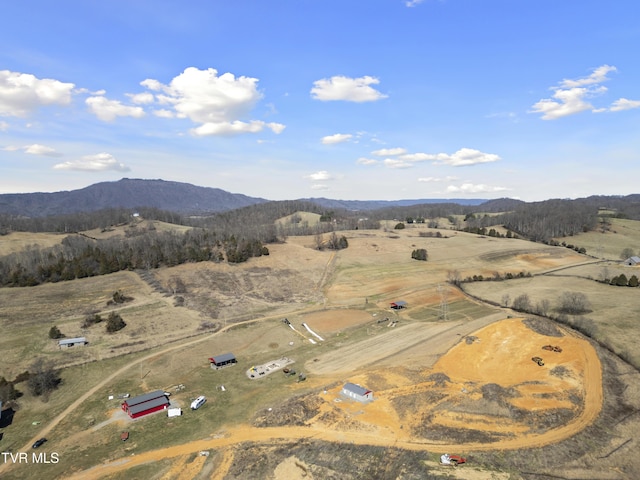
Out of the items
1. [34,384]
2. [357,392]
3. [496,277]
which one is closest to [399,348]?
[357,392]

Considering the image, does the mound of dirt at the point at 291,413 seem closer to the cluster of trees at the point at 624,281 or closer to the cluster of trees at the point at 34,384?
the cluster of trees at the point at 34,384

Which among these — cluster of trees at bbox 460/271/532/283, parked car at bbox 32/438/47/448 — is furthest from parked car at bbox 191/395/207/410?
cluster of trees at bbox 460/271/532/283

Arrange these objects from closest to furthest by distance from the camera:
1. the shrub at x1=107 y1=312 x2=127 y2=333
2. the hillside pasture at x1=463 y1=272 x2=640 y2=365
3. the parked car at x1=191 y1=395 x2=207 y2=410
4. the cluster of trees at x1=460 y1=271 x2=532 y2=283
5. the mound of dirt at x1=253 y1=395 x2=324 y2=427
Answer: the mound of dirt at x1=253 y1=395 x2=324 y2=427 < the parked car at x1=191 y1=395 x2=207 y2=410 < the hillside pasture at x1=463 y1=272 x2=640 y2=365 < the shrub at x1=107 y1=312 x2=127 y2=333 < the cluster of trees at x1=460 y1=271 x2=532 y2=283

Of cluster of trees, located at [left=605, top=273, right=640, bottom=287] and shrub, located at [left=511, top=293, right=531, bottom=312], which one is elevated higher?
cluster of trees, located at [left=605, top=273, right=640, bottom=287]

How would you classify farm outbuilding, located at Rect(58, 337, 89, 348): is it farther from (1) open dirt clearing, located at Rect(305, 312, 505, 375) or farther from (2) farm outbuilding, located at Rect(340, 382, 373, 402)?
(2) farm outbuilding, located at Rect(340, 382, 373, 402)

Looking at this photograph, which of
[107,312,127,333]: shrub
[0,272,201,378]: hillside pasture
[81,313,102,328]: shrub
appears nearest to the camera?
[0,272,201,378]: hillside pasture

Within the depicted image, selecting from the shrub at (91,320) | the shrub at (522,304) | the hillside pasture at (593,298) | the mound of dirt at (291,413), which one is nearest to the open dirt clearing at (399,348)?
the shrub at (522,304)

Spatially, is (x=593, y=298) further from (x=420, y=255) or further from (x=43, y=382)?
(x=43, y=382)
